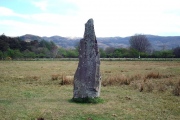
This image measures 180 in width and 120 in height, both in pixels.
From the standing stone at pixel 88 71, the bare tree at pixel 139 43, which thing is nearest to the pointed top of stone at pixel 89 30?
the standing stone at pixel 88 71

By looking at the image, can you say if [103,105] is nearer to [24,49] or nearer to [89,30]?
[89,30]

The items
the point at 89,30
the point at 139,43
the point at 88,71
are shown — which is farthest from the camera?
the point at 139,43

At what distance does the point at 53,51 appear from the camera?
110938 millimetres

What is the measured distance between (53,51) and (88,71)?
97.1 m

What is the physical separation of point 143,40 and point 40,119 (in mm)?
123901

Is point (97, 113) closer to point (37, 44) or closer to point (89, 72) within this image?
point (89, 72)

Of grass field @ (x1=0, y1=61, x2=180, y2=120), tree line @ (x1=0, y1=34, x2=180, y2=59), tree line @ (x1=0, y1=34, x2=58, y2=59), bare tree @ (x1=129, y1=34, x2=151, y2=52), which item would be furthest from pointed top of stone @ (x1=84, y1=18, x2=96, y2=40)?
bare tree @ (x1=129, y1=34, x2=151, y2=52)

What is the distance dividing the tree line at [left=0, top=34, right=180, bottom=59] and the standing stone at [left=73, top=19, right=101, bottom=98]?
73357 millimetres

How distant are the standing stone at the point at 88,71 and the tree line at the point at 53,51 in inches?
2888

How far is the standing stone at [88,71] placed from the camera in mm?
15148

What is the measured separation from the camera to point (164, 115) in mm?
12727

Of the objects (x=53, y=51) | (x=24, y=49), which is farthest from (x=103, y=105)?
(x=24, y=49)

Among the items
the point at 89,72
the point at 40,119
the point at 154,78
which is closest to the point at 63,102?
the point at 89,72

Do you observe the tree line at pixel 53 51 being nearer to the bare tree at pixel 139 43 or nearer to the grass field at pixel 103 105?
the bare tree at pixel 139 43
